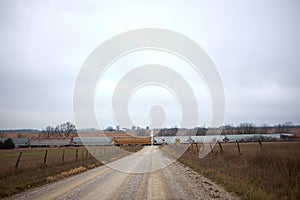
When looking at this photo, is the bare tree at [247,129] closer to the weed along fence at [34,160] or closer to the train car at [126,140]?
the train car at [126,140]

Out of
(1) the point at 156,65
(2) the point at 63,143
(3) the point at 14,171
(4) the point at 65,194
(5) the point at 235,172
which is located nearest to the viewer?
(4) the point at 65,194

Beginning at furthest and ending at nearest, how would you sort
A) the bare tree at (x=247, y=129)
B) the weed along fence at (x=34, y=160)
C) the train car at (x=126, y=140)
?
the bare tree at (x=247, y=129) → the train car at (x=126, y=140) → the weed along fence at (x=34, y=160)

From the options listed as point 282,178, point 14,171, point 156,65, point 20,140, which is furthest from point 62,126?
point 282,178

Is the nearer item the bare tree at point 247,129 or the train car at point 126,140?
the train car at point 126,140

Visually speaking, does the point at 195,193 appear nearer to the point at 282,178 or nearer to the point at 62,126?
the point at 282,178

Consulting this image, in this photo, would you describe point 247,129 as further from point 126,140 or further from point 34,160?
point 34,160

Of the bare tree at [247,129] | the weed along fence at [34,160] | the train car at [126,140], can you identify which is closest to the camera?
the weed along fence at [34,160]

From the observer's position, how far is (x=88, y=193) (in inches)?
346

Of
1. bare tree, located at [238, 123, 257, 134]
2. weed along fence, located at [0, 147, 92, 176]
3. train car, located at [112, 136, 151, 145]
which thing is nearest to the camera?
weed along fence, located at [0, 147, 92, 176]

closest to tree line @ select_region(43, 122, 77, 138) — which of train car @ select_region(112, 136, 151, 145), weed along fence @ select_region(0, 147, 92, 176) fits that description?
train car @ select_region(112, 136, 151, 145)

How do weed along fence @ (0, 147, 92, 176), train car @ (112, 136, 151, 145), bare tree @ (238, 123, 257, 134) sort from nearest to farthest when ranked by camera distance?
weed along fence @ (0, 147, 92, 176) → train car @ (112, 136, 151, 145) → bare tree @ (238, 123, 257, 134)

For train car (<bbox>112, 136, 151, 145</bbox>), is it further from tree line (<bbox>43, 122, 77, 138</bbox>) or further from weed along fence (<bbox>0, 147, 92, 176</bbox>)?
tree line (<bbox>43, 122, 77, 138</bbox>)

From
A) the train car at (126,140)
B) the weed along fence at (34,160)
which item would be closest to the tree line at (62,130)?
the train car at (126,140)

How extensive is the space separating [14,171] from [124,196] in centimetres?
955
